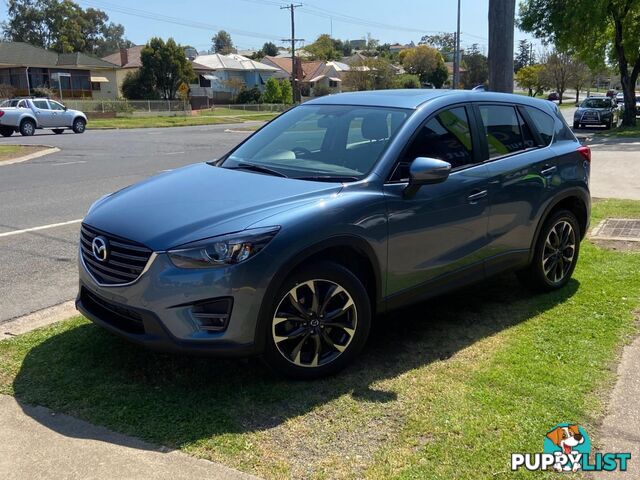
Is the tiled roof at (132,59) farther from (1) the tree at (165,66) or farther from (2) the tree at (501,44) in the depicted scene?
(2) the tree at (501,44)

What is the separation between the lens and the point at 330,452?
3088mm

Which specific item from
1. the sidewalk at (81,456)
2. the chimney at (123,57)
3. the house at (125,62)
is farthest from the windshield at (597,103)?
the chimney at (123,57)

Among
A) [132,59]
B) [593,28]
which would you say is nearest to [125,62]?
[132,59]

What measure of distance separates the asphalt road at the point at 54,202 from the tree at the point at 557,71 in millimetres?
58817

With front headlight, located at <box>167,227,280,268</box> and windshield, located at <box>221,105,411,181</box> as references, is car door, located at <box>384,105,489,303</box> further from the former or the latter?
front headlight, located at <box>167,227,280,268</box>

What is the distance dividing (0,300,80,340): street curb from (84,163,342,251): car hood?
1.20m

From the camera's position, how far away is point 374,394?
3656 mm

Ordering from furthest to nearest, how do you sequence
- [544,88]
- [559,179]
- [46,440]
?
[544,88] → [559,179] → [46,440]

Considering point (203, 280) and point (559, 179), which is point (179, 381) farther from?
point (559, 179)

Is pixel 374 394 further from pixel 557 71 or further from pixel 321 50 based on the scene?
pixel 321 50

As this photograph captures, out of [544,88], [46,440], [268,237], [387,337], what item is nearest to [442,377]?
[387,337]

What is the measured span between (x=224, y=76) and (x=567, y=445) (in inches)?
3154

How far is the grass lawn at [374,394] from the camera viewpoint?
3.08m

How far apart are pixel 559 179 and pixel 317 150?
7.22 ft
